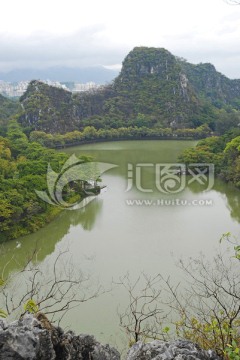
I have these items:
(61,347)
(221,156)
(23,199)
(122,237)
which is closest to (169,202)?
(122,237)

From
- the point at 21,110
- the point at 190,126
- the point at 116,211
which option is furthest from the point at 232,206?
the point at 21,110

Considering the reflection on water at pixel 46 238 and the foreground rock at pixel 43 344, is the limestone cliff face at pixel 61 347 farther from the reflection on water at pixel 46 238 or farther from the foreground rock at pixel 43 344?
the reflection on water at pixel 46 238

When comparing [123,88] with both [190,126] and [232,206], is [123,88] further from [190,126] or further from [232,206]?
[232,206]

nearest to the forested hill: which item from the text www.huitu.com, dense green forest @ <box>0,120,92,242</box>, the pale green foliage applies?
the text www.huitu.com

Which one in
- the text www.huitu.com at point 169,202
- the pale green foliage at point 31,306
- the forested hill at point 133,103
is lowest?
the text www.huitu.com at point 169,202

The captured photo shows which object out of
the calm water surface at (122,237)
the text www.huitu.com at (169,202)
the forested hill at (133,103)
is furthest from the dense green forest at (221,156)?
the forested hill at (133,103)

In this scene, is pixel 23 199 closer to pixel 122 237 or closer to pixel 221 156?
pixel 122 237
